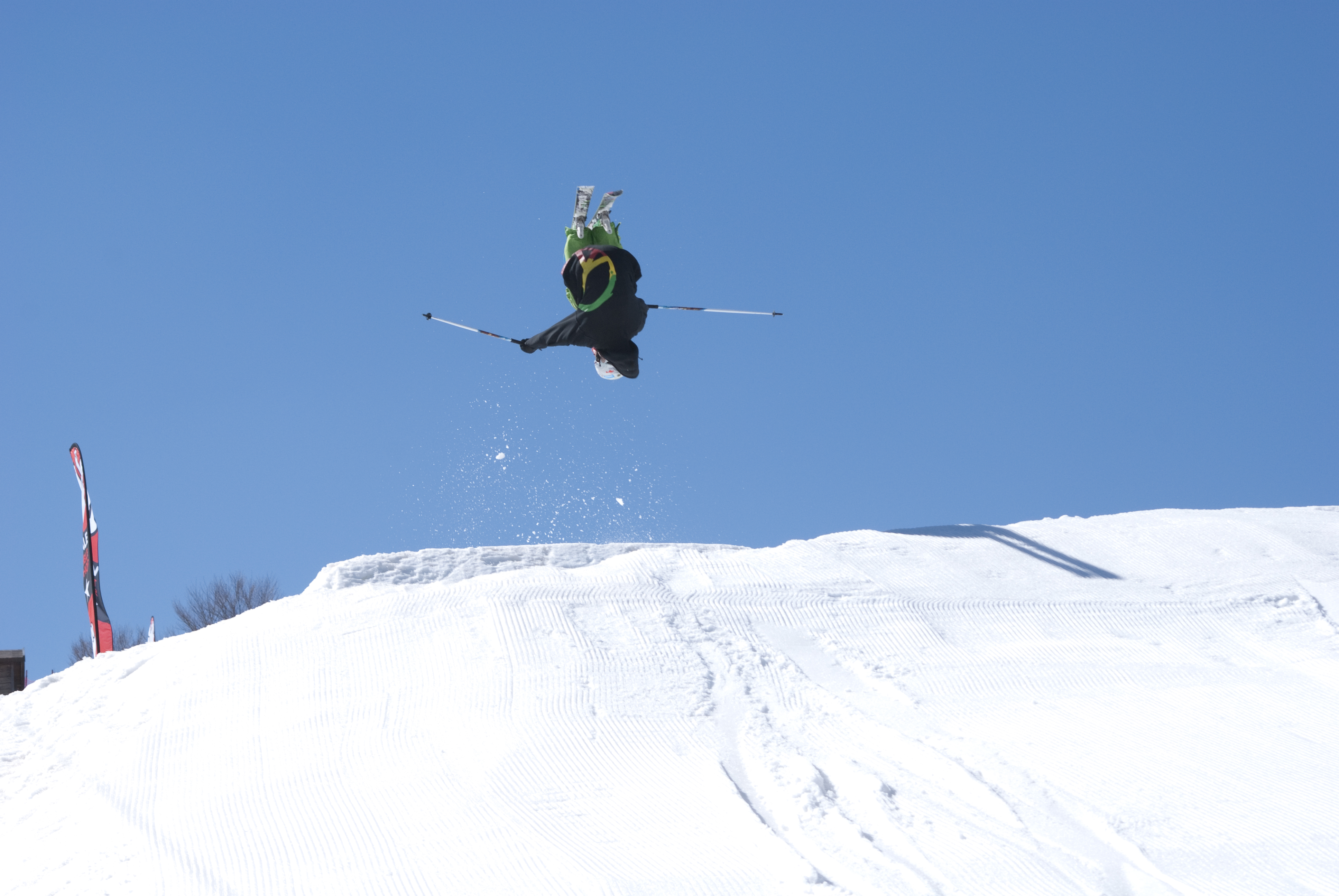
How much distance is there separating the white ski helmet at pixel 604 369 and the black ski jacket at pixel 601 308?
4.2 inches

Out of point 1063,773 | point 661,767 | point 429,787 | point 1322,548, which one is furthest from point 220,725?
point 1322,548

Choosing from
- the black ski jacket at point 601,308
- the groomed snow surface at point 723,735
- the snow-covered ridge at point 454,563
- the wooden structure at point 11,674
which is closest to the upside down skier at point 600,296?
the black ski jacket at point 601,308

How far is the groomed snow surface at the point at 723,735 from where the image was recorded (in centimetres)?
519

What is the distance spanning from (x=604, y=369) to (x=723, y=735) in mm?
3483

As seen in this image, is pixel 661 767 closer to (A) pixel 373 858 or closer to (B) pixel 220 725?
(A) pixel 373 858

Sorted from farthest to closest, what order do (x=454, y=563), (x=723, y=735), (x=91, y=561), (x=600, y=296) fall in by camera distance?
(x=91, y=561), (x=454, y=563), (x=600, y=296), (x=723, y=735)

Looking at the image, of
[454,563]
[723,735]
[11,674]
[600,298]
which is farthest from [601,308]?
[11,674]

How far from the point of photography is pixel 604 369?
30.0 feet

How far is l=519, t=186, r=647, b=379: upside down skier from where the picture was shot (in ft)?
28.1

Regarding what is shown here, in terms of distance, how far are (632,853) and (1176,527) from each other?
8.22m

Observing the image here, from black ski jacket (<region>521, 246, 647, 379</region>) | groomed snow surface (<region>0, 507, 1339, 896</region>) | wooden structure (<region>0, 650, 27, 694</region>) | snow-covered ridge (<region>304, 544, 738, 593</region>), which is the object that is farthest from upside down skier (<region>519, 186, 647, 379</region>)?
wooden structure (<region>0, 650, 27, 694</region>)

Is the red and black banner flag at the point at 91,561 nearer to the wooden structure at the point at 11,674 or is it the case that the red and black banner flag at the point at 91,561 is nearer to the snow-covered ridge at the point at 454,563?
the wooden structure at the point at 11,674

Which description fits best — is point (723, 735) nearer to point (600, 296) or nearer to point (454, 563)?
point (600, 296)

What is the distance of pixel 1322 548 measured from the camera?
430 inches
